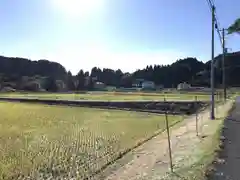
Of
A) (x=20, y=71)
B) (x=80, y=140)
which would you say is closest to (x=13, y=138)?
(x=80, y=140)

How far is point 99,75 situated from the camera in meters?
178

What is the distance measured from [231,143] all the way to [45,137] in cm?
943

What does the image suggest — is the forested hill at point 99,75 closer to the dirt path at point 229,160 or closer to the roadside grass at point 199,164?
the dirt path at point 229,160

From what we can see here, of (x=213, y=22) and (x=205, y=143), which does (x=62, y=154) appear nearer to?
(x=205, y=143)

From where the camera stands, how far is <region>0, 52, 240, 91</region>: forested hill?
127750 mm

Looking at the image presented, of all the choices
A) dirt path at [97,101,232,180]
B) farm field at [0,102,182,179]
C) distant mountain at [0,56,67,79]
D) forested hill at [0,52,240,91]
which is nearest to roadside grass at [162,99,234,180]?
dirt path at [97,101,232,180]

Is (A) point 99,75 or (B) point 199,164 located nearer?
(B) point 199,164

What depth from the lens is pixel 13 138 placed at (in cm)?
1703

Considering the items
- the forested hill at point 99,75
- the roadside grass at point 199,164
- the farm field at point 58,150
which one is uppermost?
the forested hill at point 99,75

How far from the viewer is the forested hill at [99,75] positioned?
128 meters

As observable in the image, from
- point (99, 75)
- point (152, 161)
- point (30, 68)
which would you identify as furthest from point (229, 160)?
point (30, 68)

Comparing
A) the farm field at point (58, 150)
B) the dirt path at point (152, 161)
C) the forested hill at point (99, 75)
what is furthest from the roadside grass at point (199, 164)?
the forested hill at point (99, 75)

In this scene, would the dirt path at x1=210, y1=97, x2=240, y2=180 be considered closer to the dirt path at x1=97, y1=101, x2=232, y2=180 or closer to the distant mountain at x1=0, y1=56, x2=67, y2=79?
the dirt path at x1=97, y1=101, x2=232, y2=180

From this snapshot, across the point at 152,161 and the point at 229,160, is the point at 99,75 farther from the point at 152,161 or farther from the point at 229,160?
the point at 229,160
